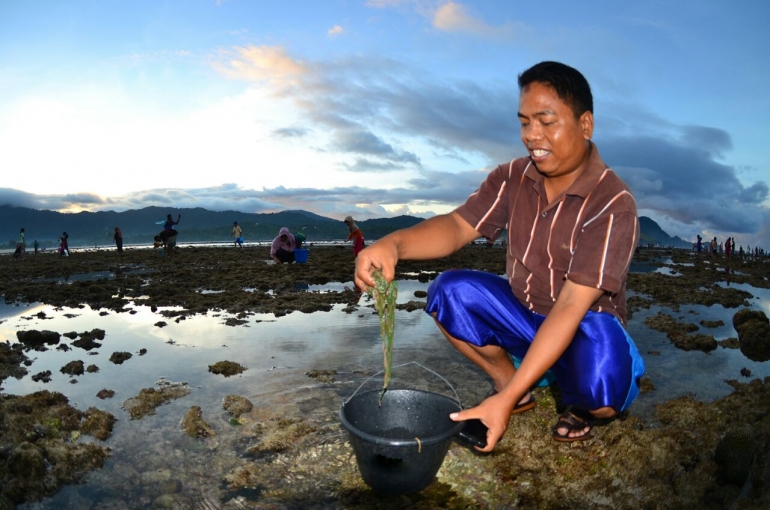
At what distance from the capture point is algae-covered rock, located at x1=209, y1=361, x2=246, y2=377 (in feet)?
14.1

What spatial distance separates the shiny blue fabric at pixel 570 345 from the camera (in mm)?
2502

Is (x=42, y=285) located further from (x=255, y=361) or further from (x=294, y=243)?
(x=255, y=361)

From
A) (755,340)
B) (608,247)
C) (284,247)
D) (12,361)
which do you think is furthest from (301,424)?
(284,247)

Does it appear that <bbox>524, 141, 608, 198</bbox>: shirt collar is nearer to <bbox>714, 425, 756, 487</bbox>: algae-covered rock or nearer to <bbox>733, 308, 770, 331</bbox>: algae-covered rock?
<bbox>714, 425, 756, 487</bbox>: algae-covered rock

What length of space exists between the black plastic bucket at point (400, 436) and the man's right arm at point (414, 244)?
0.67m

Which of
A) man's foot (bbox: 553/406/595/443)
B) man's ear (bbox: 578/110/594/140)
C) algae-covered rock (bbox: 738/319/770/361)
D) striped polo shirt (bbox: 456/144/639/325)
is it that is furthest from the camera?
algae-covered rock (bbox: 738/319/770/361)

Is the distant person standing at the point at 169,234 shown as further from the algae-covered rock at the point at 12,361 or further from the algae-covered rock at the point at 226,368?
the algae-covered rock at the point at 226,368

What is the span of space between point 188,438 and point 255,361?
1.68 metres

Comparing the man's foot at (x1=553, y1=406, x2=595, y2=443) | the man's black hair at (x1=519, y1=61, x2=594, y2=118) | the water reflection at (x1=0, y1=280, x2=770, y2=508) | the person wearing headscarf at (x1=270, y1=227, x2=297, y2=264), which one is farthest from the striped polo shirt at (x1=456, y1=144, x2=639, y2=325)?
the person wearing headscarf at (x1=270, y1=227, x2=297, y2=264)

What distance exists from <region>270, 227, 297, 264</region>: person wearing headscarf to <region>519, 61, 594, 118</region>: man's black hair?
13.1 meters

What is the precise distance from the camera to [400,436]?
2.74 metres

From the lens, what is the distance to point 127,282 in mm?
11453

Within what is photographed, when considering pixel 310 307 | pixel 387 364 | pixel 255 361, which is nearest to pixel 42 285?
pixel 310 307

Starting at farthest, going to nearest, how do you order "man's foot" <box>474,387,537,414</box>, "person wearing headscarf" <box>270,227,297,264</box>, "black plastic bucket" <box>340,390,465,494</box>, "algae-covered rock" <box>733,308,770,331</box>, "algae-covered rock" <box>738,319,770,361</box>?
"person wearing headscarf" <box>270,227,297,264</box>, "algae-covered rock" <box>733,308,770,331</box>, "algae-covered rock" <box>738,319,770,361</box>, "man's foot" <box>474,387,537,414</box>, "black plastic bucket" <box>340,390,465,494</box>
